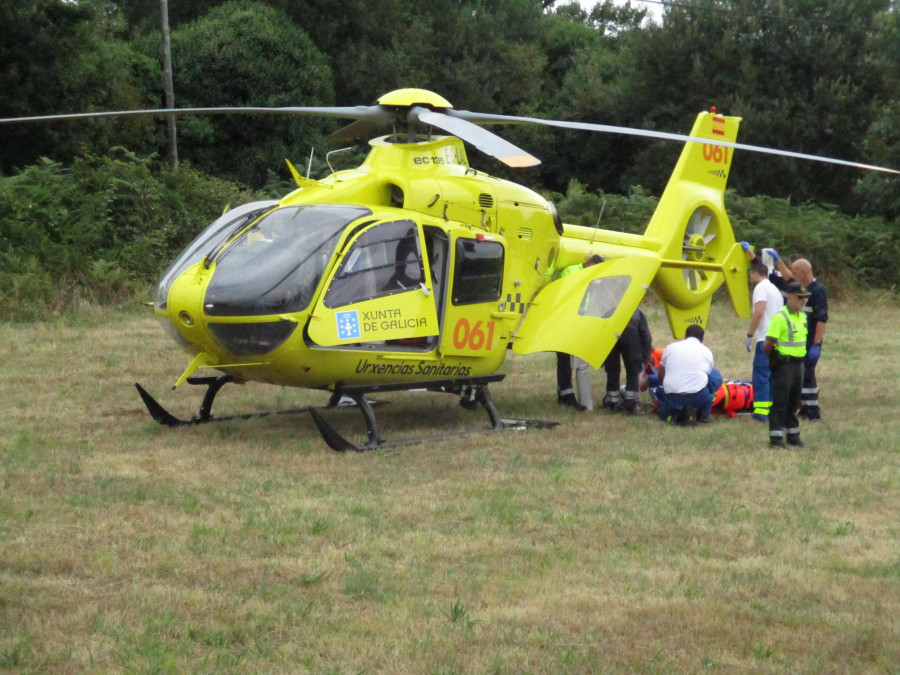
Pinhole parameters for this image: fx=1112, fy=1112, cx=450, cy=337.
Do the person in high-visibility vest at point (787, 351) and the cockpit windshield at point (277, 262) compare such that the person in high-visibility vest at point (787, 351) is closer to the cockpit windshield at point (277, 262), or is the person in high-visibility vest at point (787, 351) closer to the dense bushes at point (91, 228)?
the cockpit windshield at point (277, 262)

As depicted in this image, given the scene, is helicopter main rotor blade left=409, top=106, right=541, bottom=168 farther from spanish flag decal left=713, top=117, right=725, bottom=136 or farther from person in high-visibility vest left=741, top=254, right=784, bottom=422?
spanish flag decal left=713, top=117, right=725, bottom=136

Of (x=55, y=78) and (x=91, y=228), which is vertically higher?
(x=55, y=78)

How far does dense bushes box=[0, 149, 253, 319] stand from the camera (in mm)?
17516

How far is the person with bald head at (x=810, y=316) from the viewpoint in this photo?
11.2 m

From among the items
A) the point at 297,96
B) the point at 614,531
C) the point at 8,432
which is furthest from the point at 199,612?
the point at 297,96

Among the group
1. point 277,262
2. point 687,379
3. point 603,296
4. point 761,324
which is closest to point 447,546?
point 277,262

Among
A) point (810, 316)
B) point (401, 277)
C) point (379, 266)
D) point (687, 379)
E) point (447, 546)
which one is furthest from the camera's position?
point (810, 316)

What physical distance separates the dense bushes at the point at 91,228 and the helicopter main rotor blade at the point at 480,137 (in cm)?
959

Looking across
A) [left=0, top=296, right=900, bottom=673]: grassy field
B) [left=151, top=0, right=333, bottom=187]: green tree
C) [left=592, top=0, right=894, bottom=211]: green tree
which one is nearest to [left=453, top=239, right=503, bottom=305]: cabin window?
[left=0, top=296, right=900, bottom=673]: grassy field

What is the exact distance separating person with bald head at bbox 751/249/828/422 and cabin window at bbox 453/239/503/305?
2.87 metres

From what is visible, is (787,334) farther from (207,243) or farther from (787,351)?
(207,243)

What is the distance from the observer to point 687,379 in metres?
10.7

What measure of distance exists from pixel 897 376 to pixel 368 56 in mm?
21110

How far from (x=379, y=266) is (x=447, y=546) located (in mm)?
3414
